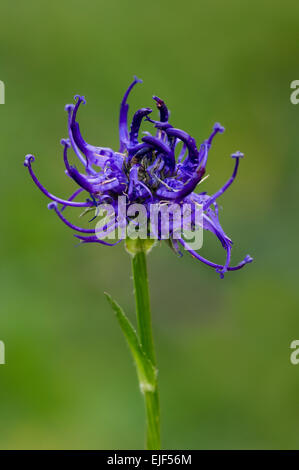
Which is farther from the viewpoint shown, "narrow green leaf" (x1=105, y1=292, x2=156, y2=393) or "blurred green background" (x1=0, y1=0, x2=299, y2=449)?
"blurred green background" (x1=0, y1=0, x2=299, y2=449)

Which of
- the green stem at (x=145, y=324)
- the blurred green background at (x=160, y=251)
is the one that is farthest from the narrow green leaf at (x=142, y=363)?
the blurred green background at (x=160, y=251)

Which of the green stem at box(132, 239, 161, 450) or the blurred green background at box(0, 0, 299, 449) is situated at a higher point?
the blurred green background at box(0, 0, 299, 449)

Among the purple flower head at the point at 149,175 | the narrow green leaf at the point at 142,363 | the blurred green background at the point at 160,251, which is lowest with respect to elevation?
the narrow green leaf at the point at 142,363

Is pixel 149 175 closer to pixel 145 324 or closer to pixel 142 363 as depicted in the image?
pixel 145 324

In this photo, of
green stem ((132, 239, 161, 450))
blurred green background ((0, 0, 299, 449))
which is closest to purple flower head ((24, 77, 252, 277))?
green stem ((132, 239, 161, 450))

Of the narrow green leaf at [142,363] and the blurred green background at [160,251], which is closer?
the narrow green leaf at [142,363]

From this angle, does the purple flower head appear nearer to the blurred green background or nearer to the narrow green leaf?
the narrow green leaf

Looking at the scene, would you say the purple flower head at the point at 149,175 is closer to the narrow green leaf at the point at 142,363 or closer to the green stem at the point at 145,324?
the green stem at the point at 145,324
